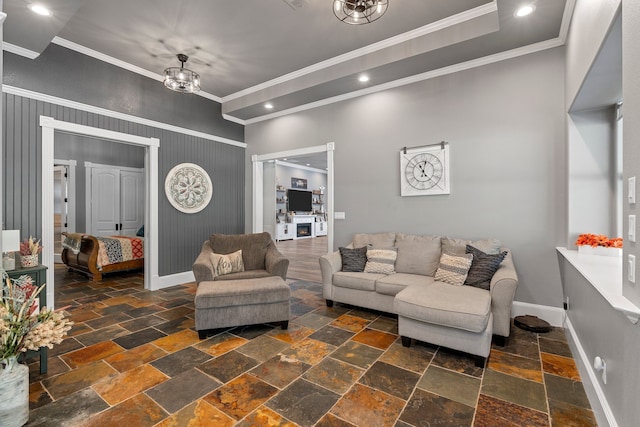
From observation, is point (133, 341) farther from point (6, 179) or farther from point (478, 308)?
point (478, 308)

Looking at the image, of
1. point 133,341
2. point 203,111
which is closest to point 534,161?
point 133,341

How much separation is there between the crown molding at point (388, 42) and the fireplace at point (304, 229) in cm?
783

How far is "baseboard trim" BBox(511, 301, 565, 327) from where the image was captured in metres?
3.16

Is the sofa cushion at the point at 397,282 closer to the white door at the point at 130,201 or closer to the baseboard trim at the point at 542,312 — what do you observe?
the baseboard trim at the point at 542,312

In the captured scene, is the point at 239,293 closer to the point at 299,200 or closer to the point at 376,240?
the point at 376,240

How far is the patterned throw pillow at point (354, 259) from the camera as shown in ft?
12.3

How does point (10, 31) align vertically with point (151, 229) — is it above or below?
above

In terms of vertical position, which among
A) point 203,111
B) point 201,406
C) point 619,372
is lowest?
point 201,406

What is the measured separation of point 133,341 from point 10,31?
3316 mm

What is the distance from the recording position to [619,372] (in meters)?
1.48

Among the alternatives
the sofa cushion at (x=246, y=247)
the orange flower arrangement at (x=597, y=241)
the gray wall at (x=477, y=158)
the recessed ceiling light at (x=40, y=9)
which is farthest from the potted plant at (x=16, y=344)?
the orange flower arrangement at (x=597, y=241)

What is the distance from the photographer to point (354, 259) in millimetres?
3793

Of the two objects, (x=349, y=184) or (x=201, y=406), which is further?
(x=349, y=184)

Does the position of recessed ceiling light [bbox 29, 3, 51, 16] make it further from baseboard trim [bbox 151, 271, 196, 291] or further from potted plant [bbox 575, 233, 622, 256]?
potted plant [bbox 575, 233, 622, 256]
